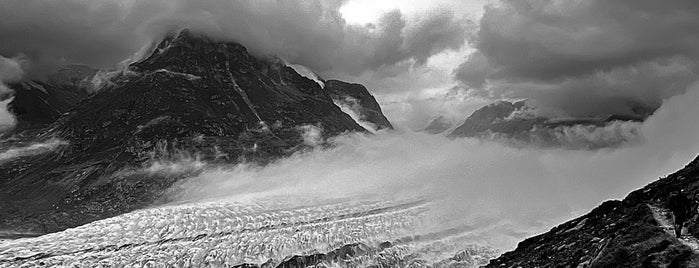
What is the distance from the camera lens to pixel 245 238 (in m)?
107

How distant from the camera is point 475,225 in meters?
140

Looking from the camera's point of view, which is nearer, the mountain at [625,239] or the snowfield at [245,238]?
the mountain at [625,239]

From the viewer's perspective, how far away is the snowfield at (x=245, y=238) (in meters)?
87.3

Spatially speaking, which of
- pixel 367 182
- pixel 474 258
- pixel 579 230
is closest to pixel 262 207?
pixel 474 258

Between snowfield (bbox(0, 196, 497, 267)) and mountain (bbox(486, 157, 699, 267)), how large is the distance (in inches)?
2717

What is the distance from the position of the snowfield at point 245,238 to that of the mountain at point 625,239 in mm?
69021

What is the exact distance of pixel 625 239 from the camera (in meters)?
25.3

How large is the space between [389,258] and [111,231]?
53613 mm

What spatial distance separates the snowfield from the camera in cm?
8731

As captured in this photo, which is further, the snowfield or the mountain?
the snowfield

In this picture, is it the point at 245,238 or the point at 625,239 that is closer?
the point at 625,239

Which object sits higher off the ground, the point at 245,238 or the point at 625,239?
the point at 245,238

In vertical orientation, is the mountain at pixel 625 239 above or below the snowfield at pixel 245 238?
below

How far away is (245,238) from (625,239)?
88.8 metres
